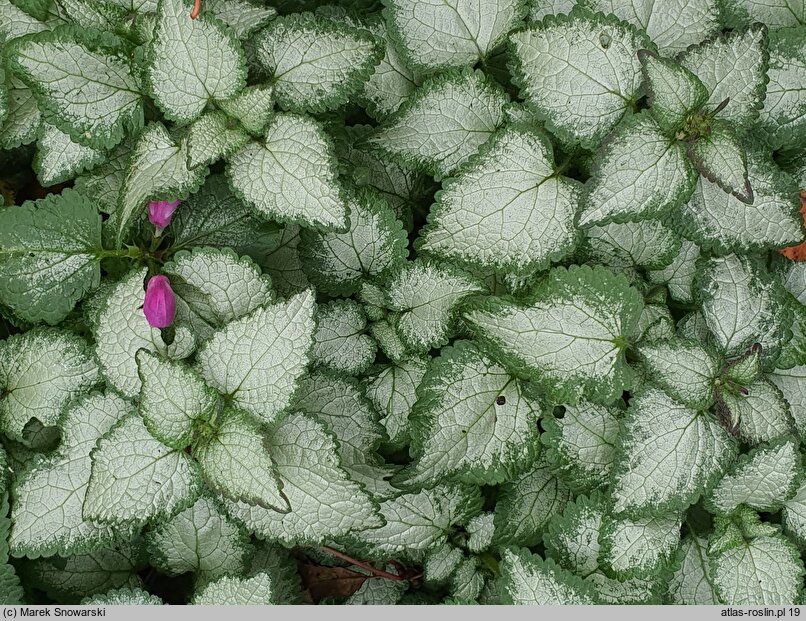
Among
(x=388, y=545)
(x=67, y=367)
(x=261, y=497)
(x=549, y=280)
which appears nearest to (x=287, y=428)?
(x=261, y=497)

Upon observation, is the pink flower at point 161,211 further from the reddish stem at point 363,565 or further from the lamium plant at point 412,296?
the reddish stem at point 363,565

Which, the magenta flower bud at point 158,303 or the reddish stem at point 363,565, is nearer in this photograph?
the magenta flower bud at point 158,303

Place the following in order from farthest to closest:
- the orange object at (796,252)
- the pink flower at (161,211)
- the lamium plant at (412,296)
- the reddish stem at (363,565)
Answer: the reddish stem at (363,565) < the orange object at (796,252) < the pink flower at (161,211) < the lamium plant at (412,296)

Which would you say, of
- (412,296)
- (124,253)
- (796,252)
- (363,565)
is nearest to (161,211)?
(124,253)

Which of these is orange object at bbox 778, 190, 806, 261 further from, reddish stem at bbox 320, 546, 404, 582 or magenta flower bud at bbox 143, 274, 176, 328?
magenta flower bud at bbox 143, 274, 176, 328

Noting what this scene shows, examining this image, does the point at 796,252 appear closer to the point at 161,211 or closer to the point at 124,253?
the point at 161,211

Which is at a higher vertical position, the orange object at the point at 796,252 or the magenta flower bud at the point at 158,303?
the magenta flower bud at the point at 158,303

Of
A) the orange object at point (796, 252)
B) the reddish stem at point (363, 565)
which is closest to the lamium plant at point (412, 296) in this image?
the orange object at point (796, 252)
